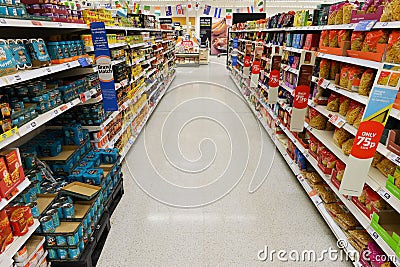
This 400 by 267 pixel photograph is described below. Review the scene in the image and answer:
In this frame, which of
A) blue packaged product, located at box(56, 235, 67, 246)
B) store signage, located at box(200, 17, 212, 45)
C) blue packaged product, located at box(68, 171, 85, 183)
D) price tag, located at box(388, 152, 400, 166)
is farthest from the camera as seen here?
store signage, located at box(200, 17, 212, 45)

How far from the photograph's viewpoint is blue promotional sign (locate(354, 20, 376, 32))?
6.23 feet

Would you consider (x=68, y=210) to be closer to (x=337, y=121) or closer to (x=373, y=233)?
(x=373, y=233)

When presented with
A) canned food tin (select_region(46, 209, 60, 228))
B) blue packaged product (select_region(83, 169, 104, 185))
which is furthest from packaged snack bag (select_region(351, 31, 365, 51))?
canned food tin (select_region(46, 209, 60, 228))

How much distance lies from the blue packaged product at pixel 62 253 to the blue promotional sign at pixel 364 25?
266 centimetres

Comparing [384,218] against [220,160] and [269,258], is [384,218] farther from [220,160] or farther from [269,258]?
[220,160]

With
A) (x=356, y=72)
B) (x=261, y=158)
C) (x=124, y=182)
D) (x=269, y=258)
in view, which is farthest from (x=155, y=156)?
(x=356, y=72)

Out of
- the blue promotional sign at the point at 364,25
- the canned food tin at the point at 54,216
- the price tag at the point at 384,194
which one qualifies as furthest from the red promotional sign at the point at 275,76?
the canned food tin at the point at 54,216

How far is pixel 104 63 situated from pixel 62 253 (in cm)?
184

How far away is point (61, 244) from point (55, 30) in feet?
6.99

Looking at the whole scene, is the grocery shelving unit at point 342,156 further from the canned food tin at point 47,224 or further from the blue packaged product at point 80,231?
the canned food tin at point 47,224

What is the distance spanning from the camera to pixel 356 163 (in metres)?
1.74

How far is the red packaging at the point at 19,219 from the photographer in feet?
5.43

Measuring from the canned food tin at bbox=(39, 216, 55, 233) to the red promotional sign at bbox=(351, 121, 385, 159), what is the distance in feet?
6.95

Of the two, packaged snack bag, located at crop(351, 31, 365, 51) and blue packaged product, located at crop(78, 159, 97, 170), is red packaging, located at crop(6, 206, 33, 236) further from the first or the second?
packaged snack bag, located at crop(351, 31, 365, 51)
